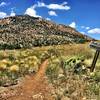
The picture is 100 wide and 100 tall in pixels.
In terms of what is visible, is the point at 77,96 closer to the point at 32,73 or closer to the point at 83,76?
the point at 83,76

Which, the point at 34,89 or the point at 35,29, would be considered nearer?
the point at 34,89

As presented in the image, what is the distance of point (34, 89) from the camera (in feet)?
56.0

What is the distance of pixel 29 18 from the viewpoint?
3465 inches

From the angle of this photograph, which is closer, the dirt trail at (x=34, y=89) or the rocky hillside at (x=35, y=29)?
the dirt trail at (x=34, y=89)

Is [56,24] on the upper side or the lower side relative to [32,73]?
upper

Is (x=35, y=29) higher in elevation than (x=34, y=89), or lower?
higher

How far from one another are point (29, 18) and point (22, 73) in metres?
66.3

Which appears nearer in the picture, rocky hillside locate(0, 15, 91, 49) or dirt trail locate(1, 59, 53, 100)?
dirt trail locate(1, 59, 53, 100)

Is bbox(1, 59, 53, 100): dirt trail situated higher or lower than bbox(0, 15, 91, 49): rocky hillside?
lower

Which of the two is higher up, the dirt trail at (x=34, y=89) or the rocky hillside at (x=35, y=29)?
the rocky hillside at (x=35, y=29)

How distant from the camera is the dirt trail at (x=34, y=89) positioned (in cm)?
1563

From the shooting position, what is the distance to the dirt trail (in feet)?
51.3

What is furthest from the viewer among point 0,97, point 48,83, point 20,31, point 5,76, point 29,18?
point 29,18

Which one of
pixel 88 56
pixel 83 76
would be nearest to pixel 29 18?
pixel 88 56
